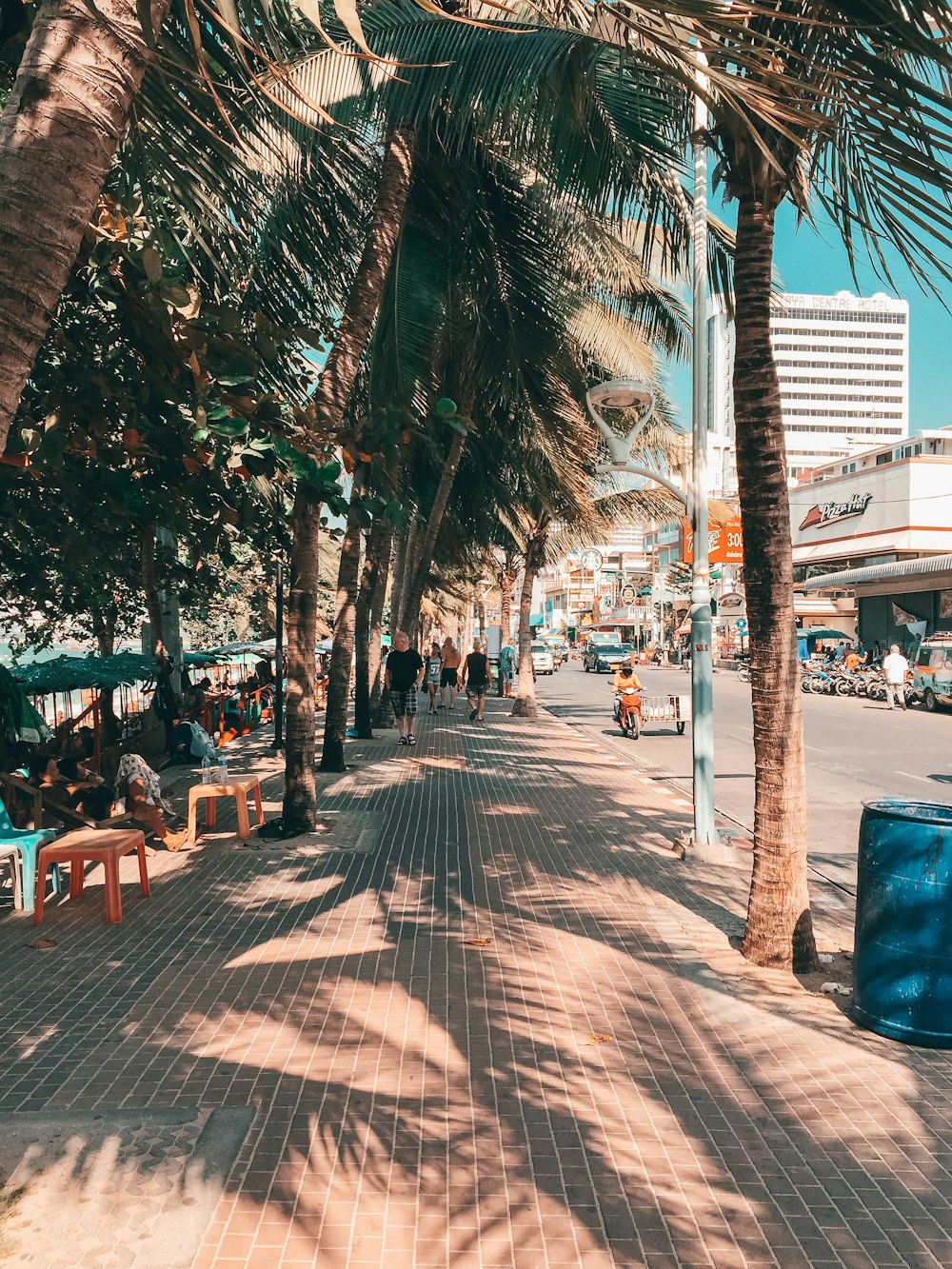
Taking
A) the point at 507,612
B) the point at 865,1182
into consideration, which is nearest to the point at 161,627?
the point at 865,1182

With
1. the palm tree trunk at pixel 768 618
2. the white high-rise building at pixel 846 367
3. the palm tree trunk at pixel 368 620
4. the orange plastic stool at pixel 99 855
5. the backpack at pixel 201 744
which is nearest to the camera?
the palm tree trunk at pixel 768 618

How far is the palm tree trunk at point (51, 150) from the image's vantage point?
2.33 m

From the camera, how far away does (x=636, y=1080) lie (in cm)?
452

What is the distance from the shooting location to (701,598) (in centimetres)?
913

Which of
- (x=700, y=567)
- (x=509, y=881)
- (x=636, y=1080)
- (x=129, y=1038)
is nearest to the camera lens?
(x=636, y=1080)

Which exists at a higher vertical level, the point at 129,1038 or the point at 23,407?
the point at 23,407

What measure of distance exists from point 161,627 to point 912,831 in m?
13.7

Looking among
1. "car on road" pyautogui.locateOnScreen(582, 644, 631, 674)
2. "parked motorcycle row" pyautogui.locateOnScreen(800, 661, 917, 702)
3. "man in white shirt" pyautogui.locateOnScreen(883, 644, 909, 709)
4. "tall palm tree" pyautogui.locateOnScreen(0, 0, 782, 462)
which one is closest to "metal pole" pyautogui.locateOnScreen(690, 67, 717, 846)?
"tall palm tree" pyautogui.locateOnScreen(0, 0, 782, 462)

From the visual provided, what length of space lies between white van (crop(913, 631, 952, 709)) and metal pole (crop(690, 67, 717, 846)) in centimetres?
1993

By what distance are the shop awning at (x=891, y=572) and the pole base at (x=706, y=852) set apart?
29749 mm

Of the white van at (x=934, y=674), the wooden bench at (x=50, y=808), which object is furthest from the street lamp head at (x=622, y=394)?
the white van at (x=934, y=674)

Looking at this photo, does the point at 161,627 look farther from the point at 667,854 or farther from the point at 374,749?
the point at 667,854

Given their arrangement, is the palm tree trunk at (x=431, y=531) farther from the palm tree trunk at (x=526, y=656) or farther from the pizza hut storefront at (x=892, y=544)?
the pizza hut storefront at (x=892, y=544)

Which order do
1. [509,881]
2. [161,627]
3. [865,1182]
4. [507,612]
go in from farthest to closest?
1. [507,612]
2. [161,627]
3. [509,881]
4. [865,1182]
